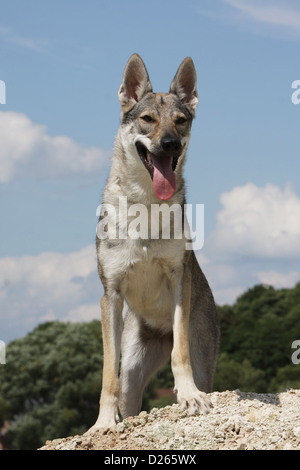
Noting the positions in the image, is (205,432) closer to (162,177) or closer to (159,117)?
(162,177)

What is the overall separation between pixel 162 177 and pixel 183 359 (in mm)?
2825

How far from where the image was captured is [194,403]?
9.69 metres

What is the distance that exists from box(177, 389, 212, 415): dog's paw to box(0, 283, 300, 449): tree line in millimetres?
23199

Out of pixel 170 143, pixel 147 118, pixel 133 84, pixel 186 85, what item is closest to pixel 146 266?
pixel 170 143

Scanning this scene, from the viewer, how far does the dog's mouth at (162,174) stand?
10.0m

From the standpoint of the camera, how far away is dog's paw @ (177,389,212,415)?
961 cm

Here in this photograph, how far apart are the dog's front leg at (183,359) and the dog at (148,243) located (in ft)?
0.05

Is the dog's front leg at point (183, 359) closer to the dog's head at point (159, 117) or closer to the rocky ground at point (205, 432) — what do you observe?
the rocky ground at point (205, 432)

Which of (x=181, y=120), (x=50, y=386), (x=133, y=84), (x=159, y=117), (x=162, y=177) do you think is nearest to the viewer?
(x=162, y=177)

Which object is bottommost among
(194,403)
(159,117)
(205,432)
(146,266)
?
(205,432)

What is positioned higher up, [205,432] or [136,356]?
[136,356]

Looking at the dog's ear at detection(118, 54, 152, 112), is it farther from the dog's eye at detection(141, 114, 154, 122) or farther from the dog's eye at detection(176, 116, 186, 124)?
the dog's eye at detection(176, 116, 186, 124)
